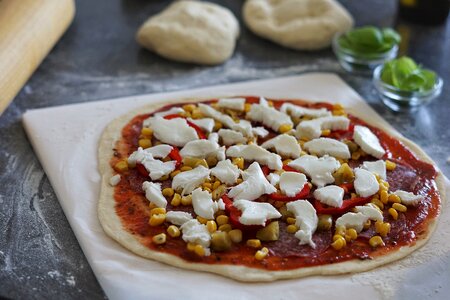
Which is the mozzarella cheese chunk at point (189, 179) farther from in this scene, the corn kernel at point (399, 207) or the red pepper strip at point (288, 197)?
the corn kernel at point (399, 207)

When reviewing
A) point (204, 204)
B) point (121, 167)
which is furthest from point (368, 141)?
point (121, 167)

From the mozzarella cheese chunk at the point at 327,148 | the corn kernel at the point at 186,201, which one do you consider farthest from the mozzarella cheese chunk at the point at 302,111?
the corn kernel at the point at 186,201

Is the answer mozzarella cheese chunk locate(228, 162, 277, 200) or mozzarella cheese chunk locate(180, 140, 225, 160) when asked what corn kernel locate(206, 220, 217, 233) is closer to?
mozzarella cheese chunk locate(228, 162, 277, 200)

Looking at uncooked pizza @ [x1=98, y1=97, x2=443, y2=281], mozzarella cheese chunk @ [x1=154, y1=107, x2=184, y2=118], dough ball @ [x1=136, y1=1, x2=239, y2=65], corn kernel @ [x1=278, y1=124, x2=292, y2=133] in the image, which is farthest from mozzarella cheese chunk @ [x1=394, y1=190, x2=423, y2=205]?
dough ball @ [x1=136, y1=1, x2=239, y2=65]

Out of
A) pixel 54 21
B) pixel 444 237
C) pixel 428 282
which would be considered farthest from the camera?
pixel 54 21

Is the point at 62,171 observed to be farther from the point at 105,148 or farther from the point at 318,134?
the point at 318,134

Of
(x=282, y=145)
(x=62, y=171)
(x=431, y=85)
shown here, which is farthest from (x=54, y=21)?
(x=431, y=85)
